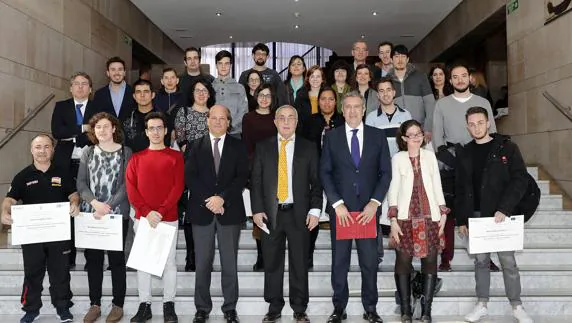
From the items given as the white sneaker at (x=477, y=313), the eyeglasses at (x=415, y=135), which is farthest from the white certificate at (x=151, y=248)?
the white sneaker at (x=477, y=313)

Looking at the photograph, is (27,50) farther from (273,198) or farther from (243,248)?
(273,198)

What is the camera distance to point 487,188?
12.8ft

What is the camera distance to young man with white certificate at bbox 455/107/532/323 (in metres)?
3.83

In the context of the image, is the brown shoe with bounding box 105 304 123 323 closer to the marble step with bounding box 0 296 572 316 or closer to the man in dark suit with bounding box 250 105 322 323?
the marble step with bounding box 0 296 572 316

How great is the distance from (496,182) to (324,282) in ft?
5.50

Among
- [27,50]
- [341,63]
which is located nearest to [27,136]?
[27,50]

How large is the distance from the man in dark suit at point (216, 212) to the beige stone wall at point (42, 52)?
3.06m

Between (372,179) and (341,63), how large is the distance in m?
1.76

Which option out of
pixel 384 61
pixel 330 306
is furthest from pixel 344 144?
pixel 384 61

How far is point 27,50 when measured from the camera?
638cm

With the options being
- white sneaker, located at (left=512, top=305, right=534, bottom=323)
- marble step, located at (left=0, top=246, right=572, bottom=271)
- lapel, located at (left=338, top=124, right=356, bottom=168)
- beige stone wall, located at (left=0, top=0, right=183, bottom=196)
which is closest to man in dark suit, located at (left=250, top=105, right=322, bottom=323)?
lapel, located at (left=338, top=124, right=356, bottom=168)

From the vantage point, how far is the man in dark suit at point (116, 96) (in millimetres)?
4871

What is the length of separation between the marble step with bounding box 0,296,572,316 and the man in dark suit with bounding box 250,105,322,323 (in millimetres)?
269

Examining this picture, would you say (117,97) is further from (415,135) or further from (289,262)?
(415,135)
